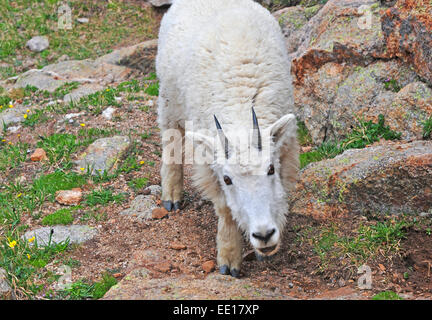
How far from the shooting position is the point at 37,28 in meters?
12.5

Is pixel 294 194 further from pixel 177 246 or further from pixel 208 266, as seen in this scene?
pixel 177 246

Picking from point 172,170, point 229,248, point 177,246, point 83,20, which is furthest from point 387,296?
point 83,20

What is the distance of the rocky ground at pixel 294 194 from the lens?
4820 millimetres

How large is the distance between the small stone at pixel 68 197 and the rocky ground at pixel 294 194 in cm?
2

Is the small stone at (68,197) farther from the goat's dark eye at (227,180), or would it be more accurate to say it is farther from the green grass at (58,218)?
the goat's dark eye at (227,180)

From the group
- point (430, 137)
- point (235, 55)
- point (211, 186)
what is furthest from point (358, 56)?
point (211, 186)

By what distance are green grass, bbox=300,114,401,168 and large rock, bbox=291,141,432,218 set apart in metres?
0.46

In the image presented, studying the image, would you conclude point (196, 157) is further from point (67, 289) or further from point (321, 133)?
point (321, 133)

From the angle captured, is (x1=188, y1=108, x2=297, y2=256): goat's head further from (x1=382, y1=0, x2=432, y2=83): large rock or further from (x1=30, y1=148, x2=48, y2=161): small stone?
(x1=30, y1=148, x2=48, y2=161): small stone

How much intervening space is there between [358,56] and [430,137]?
71.1 inches

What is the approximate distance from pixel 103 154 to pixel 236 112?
333 centimetres

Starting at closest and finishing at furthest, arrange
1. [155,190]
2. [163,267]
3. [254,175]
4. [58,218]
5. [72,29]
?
1. [254,175]
2. [163,267]
3. [58,218]
4. [155,190]
5. [72,29]

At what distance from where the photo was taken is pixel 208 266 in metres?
5.22

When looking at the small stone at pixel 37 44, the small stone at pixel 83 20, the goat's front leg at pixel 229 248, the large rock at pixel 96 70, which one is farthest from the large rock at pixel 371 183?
the small stone at pixel 83 20
